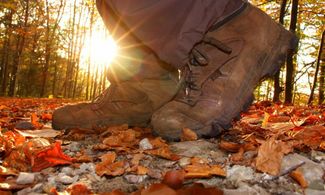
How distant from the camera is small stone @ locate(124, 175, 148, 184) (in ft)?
3.98

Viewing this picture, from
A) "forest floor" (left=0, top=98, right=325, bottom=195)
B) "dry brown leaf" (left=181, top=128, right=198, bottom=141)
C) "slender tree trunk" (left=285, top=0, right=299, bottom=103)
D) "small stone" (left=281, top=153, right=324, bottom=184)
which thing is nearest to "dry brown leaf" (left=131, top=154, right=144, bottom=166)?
"forest floor" (left=0, top=98, right=325, bottom=195)

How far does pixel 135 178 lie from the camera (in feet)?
4.03

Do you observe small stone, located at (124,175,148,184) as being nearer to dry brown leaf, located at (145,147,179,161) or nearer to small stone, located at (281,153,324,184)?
dry brown leaf, located at (145,147,179,161)

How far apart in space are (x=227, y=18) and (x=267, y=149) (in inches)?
32.2

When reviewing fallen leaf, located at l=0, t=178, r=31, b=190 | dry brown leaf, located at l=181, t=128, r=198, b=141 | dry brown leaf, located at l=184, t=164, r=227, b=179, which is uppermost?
dry brown leaf, located at l=181, t=128, r=198, b=141

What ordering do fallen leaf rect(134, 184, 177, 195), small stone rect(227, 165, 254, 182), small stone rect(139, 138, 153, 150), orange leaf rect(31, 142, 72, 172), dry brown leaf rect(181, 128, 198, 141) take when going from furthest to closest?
dry brown leaf rect(181, 128, 198, 141), small stone rect(139, 138, 153, 150), orange leaf rect(31, 142, 72, 172), small stone rect(227, 165, 254, 182), fallen leaf rect(134, 184, 177, 195)

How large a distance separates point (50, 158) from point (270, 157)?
89 centimetres

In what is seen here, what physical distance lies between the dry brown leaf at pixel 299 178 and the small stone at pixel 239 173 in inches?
5.7

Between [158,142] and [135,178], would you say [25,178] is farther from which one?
[158,142]

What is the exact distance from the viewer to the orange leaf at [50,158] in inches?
52.1

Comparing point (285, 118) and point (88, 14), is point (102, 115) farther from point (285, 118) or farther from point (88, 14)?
point (88, 14)

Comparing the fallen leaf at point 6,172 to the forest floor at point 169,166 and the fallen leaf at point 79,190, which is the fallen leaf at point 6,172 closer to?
the forest floor at point 169,166

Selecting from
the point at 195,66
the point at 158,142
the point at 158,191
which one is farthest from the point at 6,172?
the point at 195,66

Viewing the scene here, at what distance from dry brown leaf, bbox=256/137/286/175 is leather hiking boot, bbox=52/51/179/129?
79cm
